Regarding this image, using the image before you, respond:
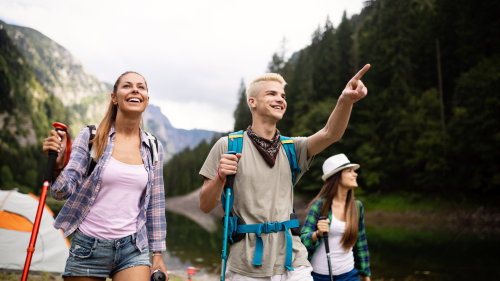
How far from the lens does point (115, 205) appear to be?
9.68 feet

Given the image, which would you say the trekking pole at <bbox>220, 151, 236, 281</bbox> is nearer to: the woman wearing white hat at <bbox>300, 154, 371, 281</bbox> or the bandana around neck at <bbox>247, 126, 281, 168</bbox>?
the bandana around neck at <bbox>247, 126, 281, 168</bbox>

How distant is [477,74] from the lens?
33594 mm

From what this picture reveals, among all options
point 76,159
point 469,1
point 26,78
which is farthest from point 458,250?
point 26,78

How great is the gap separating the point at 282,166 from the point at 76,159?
5.81 feet

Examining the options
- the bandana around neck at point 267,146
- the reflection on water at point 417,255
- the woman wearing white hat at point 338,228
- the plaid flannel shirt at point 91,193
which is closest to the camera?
the plaid flannel shirt at point 91,193

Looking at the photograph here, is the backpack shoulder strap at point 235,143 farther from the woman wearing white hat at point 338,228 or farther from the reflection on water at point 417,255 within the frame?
the reflection on water at point 417,255

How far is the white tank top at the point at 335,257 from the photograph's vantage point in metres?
4.79

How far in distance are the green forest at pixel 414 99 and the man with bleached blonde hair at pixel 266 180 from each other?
3216 centimetres

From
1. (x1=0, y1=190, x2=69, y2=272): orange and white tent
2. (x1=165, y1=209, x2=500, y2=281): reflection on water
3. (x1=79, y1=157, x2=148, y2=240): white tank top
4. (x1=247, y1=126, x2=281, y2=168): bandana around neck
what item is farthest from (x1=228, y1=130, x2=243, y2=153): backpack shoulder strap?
(x1=165, y1=209, x2=500, y2=281): reflection on water

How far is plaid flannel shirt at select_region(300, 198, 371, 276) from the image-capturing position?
4.88 metres

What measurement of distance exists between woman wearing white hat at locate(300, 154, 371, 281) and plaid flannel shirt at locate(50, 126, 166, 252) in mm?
2323

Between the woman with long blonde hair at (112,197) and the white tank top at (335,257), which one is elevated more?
the woman with long blonde hair at (112,197)

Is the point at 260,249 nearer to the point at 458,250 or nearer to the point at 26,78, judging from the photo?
the point at 458,250

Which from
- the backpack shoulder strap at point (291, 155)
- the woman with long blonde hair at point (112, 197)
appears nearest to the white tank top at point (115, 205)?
the woman with long blonde hair at point (112, 197)
